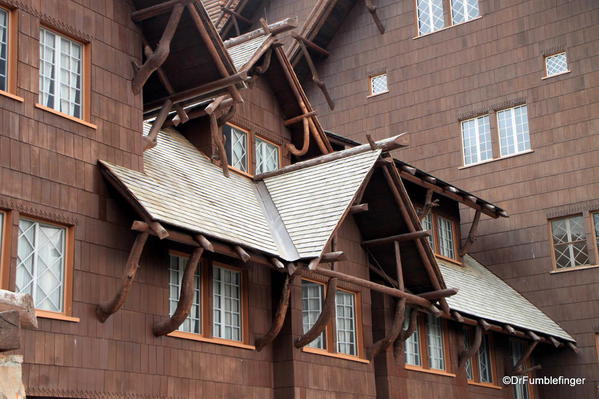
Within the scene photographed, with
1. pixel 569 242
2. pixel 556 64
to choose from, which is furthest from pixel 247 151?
pixel 556 64

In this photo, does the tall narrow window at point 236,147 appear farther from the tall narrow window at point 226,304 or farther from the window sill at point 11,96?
the window sill at point 11,96

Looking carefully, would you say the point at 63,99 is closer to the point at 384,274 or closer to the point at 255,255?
the point at 255,255


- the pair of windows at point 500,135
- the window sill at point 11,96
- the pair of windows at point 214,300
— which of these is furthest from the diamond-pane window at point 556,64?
the window sill at point 11,96

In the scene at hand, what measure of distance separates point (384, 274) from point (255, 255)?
199 inches

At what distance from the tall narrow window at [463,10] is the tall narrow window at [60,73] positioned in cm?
1794

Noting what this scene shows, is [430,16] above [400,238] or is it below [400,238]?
above

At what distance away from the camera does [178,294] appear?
15898 mm

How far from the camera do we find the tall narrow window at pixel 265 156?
20984 millimetres

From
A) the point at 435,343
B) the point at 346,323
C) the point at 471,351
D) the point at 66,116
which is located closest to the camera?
the point at 66,116

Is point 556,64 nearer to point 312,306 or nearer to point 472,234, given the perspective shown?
point 472,234

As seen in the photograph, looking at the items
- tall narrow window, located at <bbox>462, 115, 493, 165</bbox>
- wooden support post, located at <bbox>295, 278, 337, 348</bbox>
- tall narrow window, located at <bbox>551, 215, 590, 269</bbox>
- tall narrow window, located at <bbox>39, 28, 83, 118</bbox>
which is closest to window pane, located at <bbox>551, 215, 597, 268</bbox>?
tall narrow window, located at <bbox>551, 215, 590, 269</bbox>

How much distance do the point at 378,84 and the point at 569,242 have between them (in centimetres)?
823

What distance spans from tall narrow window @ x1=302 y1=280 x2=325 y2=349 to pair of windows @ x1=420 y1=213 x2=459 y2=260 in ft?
22.5

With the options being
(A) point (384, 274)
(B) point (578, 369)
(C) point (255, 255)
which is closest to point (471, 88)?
(B) point (578, 369)
